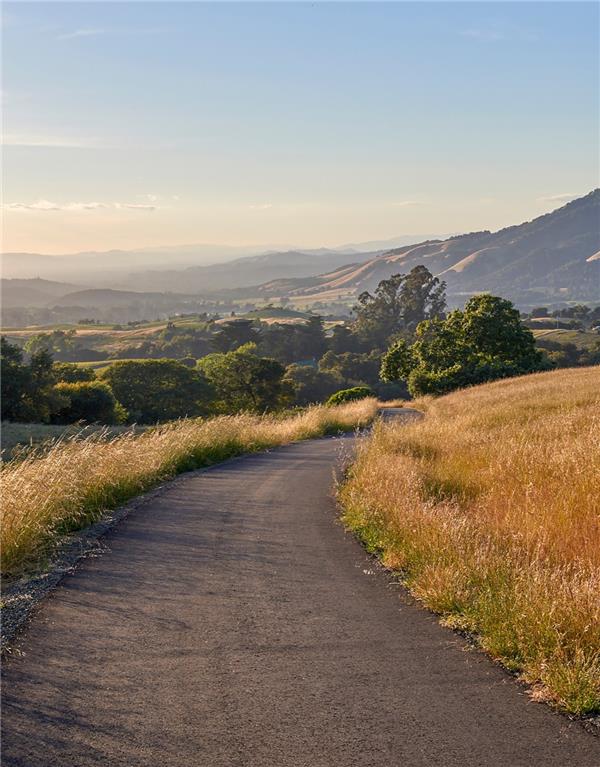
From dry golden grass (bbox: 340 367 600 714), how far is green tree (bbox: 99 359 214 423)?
5327 centimetres

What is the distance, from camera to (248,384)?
70.1 metres

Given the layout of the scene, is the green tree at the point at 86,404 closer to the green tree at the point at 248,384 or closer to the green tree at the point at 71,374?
the green tree at the point at 71,374

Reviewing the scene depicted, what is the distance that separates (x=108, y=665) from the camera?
5434mm

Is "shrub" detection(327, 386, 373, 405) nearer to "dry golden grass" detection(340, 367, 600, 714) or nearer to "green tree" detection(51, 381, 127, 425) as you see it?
"green tree" detection(51, 381, 127, 425)

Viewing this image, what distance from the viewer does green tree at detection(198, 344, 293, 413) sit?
69.4 meters

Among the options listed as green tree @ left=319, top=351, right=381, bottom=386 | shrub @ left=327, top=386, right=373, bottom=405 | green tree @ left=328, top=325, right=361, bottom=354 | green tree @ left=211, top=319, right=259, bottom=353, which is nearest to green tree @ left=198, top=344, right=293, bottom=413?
shrub @ left=327, top=386, right=373, bottom=405

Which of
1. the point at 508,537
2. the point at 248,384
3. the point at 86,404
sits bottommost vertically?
the point at 248,384

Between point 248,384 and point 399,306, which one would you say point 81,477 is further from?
point 399,306

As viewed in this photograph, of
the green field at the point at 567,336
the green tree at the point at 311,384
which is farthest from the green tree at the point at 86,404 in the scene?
the green field at the point at 567,336

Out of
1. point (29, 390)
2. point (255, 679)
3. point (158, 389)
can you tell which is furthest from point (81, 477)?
point (158, 389)

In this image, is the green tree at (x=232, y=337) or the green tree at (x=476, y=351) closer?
the green tree at (x=476, y=351)

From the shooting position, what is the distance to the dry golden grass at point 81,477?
8.52 meters

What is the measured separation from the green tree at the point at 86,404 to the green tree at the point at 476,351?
2288cm

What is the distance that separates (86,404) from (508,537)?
49.2 meters
